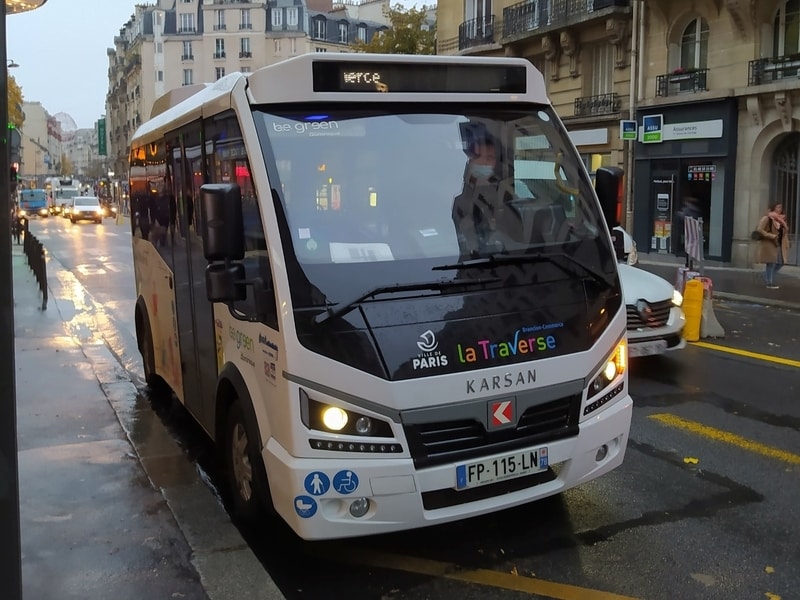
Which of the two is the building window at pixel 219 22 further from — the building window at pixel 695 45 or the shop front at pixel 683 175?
the building window at pixel 695 45

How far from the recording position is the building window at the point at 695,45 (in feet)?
72.0

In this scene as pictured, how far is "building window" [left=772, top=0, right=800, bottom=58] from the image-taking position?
19312mm

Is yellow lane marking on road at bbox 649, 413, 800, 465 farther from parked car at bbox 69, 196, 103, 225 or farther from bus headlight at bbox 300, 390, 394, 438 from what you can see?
parked car at bbox 69, 196, 103, 225

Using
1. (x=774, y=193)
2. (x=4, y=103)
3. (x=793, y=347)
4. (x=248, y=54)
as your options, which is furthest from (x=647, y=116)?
(x=248, y=54)

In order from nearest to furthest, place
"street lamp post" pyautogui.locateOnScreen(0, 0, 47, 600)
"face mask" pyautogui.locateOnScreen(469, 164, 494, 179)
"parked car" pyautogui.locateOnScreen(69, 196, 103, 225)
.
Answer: "street lamp post" pyautogui.locateOnScreen(0, 0, 47, 600)
"face mask" pyautogui.locateOnScreen(469, 164, 494, 179)
"parked car" pyautogui.locateOnScreen(69, 196, 103, 225)

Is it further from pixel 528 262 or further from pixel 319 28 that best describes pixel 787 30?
pixel 319 28

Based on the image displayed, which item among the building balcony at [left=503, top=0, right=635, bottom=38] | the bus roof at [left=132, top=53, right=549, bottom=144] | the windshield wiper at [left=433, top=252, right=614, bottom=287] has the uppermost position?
the building balcony at [left=503, top=0, right=635, bottom=38]

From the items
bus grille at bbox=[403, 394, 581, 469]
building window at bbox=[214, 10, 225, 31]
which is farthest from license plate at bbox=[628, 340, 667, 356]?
building window at bbox=[214, 10, 225, 31]

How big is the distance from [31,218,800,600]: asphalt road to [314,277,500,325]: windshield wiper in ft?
4.47

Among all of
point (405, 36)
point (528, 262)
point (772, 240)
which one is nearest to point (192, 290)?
point (528, 262)

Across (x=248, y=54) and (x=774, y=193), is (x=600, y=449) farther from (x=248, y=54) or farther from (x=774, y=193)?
(x=248, y=54)

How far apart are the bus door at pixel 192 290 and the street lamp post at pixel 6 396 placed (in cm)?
241

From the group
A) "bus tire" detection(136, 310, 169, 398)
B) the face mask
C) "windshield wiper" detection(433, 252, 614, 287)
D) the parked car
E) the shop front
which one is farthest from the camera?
the parked car

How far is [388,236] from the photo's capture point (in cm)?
404
